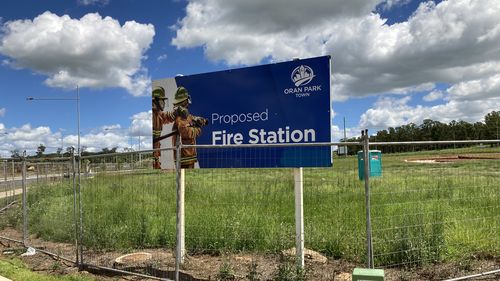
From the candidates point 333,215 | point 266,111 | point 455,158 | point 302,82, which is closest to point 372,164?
point 333,215

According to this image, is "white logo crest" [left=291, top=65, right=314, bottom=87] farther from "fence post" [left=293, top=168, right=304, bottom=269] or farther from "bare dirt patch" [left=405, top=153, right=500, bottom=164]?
"bare dirt patch" [left=405, top=153, right=500, bottom=164]

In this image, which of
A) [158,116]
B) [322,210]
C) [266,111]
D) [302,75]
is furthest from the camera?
[158,116]

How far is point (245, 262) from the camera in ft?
24.4

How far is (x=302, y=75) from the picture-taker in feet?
24.2

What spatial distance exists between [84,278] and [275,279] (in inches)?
123

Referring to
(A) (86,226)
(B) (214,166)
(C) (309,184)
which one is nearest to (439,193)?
(C) (309,184)

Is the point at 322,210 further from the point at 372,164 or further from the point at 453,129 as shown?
the point at 453,129

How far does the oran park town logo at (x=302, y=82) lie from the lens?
7293 millimetres

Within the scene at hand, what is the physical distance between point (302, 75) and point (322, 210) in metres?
2.15

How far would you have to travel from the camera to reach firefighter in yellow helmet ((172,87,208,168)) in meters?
8.56

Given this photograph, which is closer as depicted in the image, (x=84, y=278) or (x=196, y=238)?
(x=84, y=278)

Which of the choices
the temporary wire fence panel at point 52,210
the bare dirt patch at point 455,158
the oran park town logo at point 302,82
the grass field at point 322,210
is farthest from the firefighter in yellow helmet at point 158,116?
the bare dirt patch at point 455,158

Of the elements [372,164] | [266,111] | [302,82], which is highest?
[302,82]

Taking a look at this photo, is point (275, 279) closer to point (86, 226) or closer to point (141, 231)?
point (141, 231)
